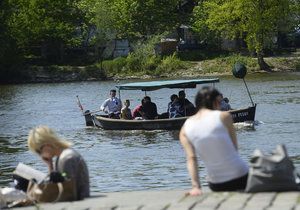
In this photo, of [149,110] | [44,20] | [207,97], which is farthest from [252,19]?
[207,97]

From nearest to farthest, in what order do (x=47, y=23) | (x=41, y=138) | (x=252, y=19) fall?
(x=41, y=138)
(x=252, y=19)
(x=47, y=23)

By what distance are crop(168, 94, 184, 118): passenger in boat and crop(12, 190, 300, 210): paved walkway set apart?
21.5 m

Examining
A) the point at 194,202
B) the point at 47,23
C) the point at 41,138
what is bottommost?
the point at 194,202

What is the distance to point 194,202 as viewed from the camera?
30.2 ft

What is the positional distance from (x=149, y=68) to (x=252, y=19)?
1024cm

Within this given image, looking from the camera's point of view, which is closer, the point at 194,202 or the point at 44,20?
the point at 194,202

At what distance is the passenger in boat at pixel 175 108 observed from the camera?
104 feet

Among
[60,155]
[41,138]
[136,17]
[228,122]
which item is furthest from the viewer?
[136,17]

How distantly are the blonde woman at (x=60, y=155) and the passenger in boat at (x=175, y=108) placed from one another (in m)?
21.5

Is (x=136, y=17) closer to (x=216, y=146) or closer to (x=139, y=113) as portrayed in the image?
(x=139, y=113)

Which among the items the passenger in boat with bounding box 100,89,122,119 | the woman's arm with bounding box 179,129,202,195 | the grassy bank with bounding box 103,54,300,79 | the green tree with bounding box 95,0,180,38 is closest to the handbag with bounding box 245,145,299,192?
the woman's arm with bounding box 179,129,202,195

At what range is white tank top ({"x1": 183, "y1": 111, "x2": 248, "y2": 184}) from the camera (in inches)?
370

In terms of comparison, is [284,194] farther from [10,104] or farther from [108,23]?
[108,23]

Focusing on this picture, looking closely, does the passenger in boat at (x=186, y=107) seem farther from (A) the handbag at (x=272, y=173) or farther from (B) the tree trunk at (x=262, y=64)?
(B) the tree trunk at (x=262, y=64)
